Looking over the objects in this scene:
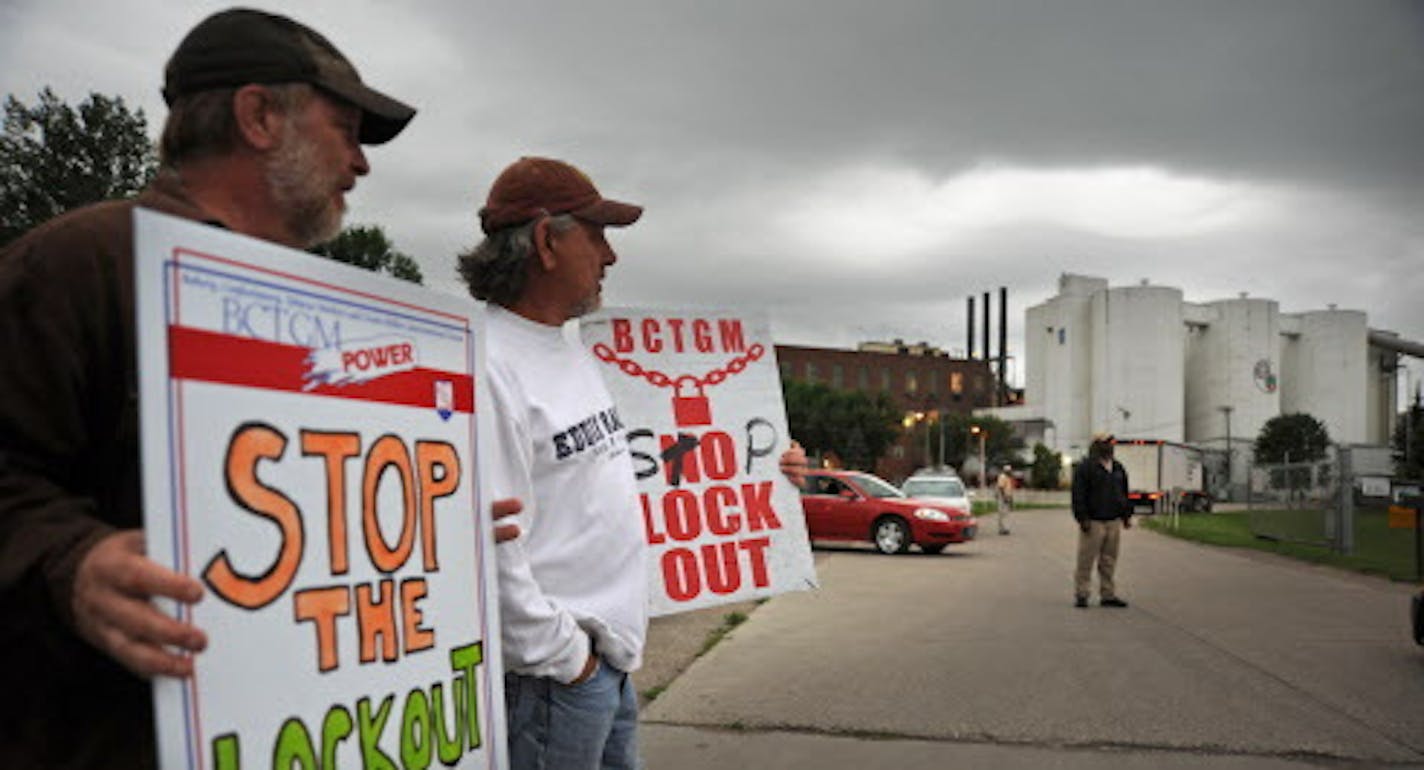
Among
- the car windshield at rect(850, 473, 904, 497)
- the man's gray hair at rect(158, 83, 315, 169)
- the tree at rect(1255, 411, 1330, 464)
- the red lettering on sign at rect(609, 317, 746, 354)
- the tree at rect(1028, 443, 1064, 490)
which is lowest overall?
the tree at rect(1028, 443, 1064, 490)

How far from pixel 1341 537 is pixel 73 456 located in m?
20.8

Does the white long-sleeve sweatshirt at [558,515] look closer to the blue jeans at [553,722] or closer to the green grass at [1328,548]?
the blue jeans at [553,722]

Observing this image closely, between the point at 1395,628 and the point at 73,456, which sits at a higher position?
the point at 73,456

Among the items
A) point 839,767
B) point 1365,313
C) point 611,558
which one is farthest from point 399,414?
point 1365,313

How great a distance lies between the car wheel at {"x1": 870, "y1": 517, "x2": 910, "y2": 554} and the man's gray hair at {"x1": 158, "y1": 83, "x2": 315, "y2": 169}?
61.4 feet

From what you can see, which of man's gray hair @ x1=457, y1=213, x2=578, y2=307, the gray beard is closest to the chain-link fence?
man's gray hair @ x1=457, y1=213, x2=578, y2=307

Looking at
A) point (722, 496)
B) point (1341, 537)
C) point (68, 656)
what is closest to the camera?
point (68, 656)

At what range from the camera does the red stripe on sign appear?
49.4 inches

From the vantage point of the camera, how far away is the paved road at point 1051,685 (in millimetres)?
5289

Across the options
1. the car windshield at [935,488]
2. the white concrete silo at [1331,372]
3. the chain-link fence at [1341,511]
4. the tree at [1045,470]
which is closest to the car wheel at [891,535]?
the car windshield at [935,488]

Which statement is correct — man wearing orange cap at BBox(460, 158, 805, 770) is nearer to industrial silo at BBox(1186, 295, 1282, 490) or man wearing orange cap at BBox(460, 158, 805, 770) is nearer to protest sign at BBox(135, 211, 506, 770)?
protest sign at BBox(135, 211, 506, 770)

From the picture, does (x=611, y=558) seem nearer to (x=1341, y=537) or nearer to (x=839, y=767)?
(x=839, y=767)

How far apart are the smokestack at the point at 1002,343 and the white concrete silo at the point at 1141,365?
2712 centimetres

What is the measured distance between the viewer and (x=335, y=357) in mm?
1492
